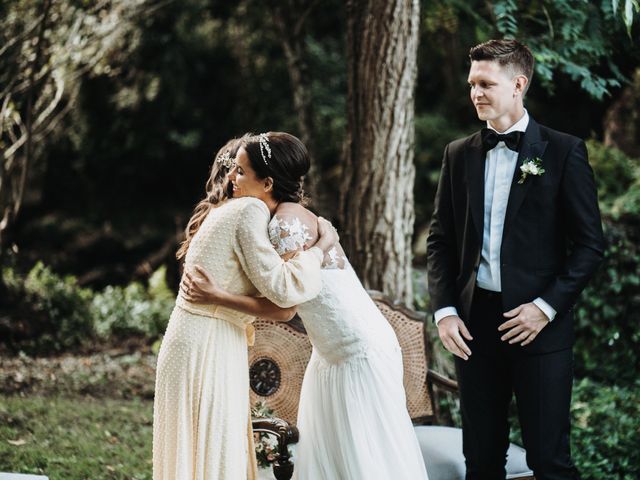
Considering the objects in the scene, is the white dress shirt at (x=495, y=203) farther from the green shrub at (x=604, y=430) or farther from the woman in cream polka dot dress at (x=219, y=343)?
the green shrub at (x=604, y=430)

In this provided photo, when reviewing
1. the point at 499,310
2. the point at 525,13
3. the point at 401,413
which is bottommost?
the point at 401,413

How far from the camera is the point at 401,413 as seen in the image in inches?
115

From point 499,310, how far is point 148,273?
7.39 metres

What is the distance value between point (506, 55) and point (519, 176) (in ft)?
1.48

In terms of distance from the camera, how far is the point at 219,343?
9.18 ft

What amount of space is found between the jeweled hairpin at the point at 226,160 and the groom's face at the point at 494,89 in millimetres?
953

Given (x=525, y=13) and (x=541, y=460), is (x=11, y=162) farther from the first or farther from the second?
(x=541, y=460)

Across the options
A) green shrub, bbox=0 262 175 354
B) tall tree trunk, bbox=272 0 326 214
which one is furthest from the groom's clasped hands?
green shrub, bbox=0 262 175 354

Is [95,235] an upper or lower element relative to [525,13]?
lower

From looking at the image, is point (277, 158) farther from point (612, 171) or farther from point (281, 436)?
point (612, 171)

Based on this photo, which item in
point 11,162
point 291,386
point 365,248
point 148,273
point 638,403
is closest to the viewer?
point 291,386

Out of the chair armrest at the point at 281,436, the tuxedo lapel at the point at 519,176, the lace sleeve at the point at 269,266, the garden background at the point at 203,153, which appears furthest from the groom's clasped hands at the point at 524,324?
the garden background at the point at 203,153

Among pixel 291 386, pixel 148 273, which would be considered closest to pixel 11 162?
pixel 148 273

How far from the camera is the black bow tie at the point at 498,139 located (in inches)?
112
